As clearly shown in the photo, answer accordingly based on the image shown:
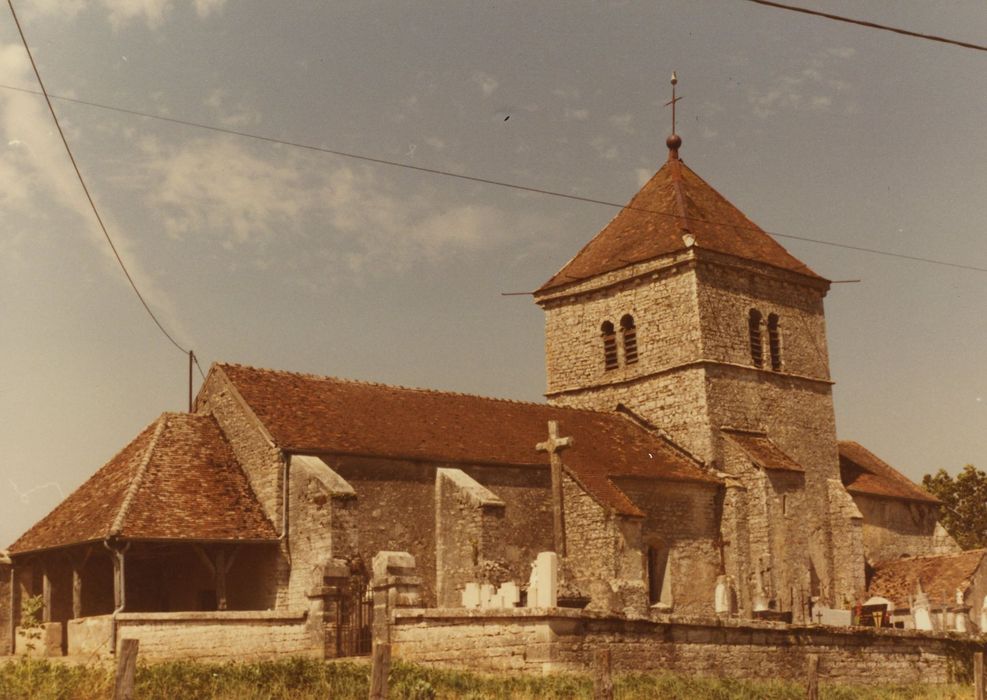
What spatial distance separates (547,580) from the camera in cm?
1742

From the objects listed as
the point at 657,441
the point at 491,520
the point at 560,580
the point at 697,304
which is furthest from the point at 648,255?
the point at 560,580

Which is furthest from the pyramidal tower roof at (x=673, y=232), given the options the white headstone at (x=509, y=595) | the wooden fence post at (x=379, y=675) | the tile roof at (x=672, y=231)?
the wooden fence post at (x=379, y=675)

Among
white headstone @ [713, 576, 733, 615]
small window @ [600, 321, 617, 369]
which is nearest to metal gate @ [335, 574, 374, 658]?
white headstone @ [713, 576, 733, 615]

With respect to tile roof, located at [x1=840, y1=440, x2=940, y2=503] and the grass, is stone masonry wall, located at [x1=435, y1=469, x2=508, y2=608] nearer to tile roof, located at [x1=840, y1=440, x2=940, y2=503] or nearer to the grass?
the grass

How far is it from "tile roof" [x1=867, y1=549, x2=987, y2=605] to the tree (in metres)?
21.1

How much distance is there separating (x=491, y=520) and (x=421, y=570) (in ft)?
6.23

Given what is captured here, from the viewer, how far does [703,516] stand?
1121 inches

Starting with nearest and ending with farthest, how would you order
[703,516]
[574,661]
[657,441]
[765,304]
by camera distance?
[574,661]
[703,516]
[657,441]
[765,304]

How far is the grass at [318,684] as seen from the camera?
1310cm

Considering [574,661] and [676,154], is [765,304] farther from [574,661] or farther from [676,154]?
[574,661]

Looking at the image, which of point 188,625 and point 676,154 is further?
point 676,154

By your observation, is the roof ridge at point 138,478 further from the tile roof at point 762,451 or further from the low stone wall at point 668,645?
the tile roof at point 762,451

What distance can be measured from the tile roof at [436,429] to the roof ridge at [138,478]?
1.75 meters

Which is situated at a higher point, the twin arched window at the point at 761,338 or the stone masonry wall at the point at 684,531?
the twin arched window at the point at 761,338
